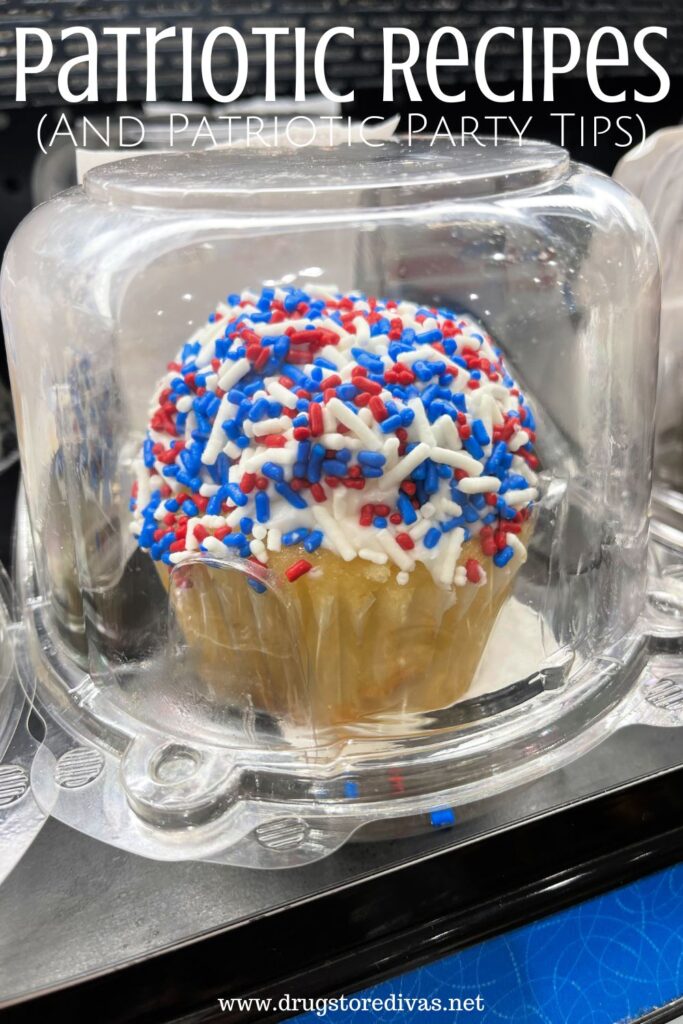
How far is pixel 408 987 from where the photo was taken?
618mm

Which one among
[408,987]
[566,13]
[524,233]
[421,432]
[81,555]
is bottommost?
[408,987]

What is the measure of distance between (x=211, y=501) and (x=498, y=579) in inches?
9.7

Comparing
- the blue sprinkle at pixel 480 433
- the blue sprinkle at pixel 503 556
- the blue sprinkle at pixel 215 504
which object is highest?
the blue sprinkle at pixel 480 433

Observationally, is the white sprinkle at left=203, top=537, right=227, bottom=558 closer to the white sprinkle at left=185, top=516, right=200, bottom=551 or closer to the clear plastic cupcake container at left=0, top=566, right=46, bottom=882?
the white sprinkle at left=185, top=516, right=200, bottom=551

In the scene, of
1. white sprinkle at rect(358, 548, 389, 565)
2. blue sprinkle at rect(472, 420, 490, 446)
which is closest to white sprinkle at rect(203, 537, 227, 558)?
white sprinkle at rect(358, 548, 389, 565)

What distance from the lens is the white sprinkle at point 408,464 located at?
67cm

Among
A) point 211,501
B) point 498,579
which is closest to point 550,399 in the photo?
point 498,579

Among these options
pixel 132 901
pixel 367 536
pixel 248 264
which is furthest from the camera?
pixel 248 264

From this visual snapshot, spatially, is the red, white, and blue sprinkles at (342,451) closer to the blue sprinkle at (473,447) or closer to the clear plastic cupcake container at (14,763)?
the blue sprinkle at (473,447)

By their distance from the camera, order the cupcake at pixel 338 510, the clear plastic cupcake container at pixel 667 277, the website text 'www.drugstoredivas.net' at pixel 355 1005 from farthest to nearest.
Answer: the clear plastic cupcake container at pixel 667 277
the cupcake at pixel 338 510
the website text 'www.drugstoredivas.net' at pixel 355 1005

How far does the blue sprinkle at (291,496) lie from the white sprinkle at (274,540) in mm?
24

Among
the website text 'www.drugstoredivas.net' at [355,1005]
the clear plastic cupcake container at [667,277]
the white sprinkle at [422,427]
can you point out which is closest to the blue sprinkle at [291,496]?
the white sprinkle at [422,427]

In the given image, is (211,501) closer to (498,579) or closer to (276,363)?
(276,363)

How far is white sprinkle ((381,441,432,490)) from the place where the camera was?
67 centimetres
